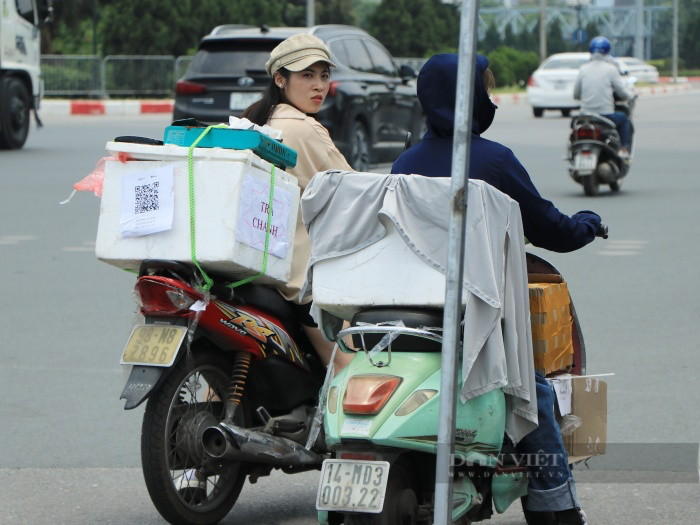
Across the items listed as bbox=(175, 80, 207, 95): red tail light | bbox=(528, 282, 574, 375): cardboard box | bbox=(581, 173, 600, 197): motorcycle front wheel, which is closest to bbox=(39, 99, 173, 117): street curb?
bbox=(175, 80, 207, 95): red tail light

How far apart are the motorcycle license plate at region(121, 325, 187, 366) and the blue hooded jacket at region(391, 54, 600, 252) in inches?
36.1

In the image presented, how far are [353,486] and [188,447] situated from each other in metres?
1.04

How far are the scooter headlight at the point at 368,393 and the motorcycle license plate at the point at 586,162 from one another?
37.0 feet

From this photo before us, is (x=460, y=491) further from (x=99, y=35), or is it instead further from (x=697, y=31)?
(x=697, y=31)

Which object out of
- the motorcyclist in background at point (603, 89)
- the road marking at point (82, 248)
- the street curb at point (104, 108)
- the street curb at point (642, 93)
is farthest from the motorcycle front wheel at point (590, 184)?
the street curb at point (642, 93)

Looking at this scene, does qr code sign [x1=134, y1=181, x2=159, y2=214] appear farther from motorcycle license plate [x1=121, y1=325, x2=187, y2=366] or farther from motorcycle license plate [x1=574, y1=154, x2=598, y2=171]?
motorcycle license plate [x1=574, y1=154, x2=598, y2=171]

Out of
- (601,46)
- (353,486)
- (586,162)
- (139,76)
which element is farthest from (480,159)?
(139,76)

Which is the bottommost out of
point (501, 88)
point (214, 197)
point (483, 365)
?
point (501, 88)

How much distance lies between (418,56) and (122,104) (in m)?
22.3

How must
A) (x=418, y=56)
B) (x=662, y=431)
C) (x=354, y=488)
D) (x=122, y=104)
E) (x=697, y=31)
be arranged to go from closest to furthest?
(x=354, y=488) < (x=662, y=431) < (x=122, y=104) < (x=418, y=56) < (x=697, y=31)

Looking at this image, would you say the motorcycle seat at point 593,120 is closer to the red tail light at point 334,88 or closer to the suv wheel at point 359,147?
the suv wheel at point 359,147

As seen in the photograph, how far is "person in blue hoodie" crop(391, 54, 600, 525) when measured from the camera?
4098 mm

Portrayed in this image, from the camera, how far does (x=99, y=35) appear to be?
43969 mm

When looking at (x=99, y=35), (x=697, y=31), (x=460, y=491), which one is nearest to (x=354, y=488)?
(x=460, y=491)
